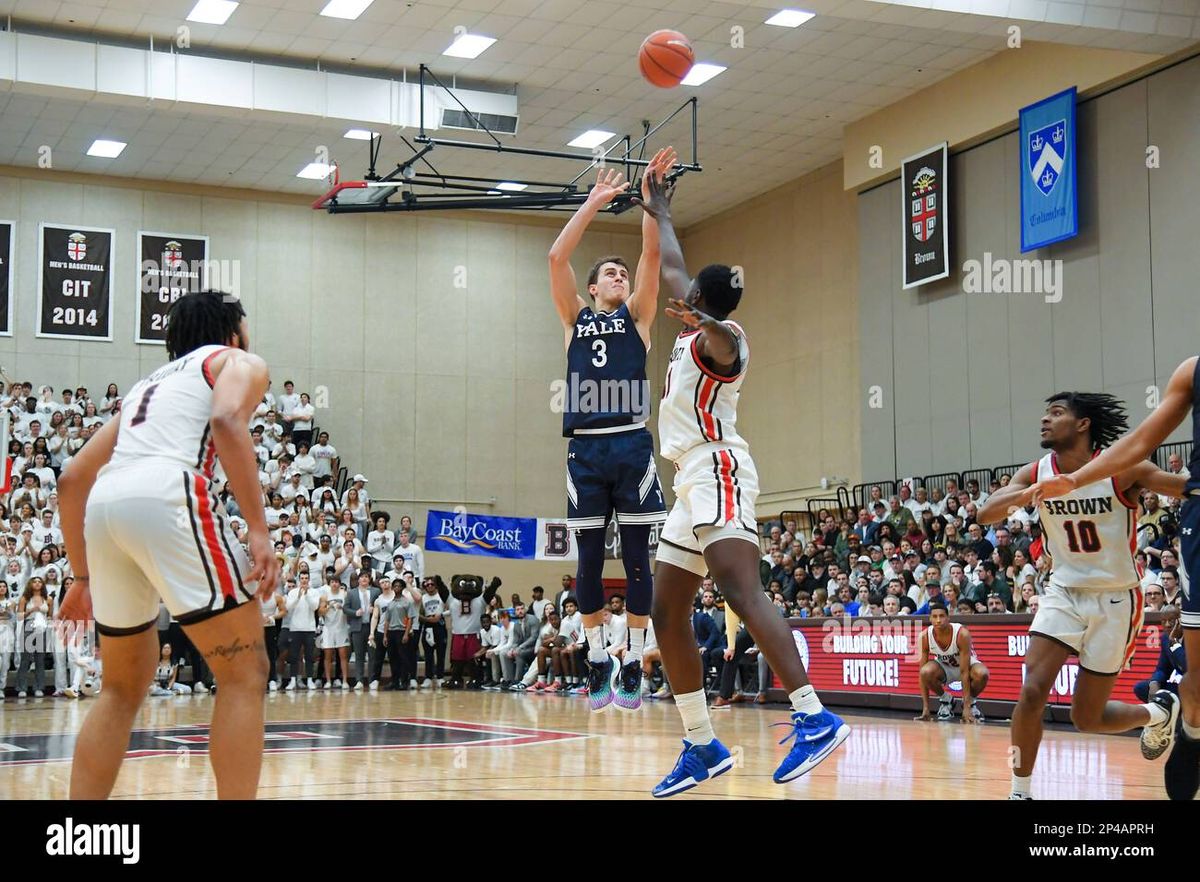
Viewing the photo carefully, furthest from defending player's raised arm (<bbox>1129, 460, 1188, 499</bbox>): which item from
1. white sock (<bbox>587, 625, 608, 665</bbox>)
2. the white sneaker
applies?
white sock (<bbox>587, 625, 608, 665</bbox>)

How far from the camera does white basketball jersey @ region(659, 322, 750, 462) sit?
604 centimetres

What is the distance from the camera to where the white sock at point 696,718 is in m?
5.97

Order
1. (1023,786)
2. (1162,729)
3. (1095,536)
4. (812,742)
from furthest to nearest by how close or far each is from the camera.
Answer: (1162,729), (1095,536), (1023,786), (812,742)

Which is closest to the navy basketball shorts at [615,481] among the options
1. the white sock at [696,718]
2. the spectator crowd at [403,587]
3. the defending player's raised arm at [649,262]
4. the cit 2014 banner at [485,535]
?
the defending player's raised arm at [649,262]

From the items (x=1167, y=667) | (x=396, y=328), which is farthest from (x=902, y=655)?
(x=396, y=328)

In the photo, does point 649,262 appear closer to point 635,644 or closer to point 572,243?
point 572,243

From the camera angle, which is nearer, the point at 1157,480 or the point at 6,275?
the point at 1157,480

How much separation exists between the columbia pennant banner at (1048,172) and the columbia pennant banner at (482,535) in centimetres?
1059

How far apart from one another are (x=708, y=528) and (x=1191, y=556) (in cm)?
192

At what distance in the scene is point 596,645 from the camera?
25.6ft

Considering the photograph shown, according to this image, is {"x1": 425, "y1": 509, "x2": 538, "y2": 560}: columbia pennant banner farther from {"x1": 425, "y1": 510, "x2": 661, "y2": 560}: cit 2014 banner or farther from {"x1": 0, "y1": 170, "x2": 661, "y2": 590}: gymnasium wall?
{"x1": 0, "y1": 170, "x2": 661, "y2": 590}: gymnasium wall

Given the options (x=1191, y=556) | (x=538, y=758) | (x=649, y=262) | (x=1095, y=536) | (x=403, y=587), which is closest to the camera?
(x=1191, y=556)

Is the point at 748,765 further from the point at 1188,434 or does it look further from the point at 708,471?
the point at 1188,434
